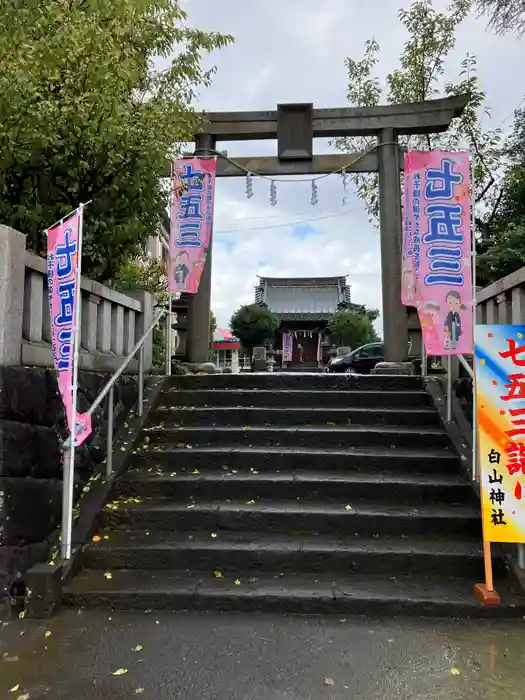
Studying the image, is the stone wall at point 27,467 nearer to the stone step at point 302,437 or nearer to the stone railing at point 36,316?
the stone railing at point 36,316

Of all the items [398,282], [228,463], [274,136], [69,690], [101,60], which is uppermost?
[274,136]

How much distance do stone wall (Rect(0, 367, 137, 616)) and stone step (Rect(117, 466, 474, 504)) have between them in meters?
0.70

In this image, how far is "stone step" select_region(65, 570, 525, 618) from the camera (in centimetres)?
321

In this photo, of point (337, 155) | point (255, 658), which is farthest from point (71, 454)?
point (337, 155)

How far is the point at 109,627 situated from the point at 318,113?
8.45 metres

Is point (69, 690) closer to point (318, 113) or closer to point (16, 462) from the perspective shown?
point (16, 462)

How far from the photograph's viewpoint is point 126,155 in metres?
4.73

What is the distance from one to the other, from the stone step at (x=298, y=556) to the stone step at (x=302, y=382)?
2.45 metres

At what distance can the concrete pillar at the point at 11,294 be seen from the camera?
344 cm

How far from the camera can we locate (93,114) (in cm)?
435

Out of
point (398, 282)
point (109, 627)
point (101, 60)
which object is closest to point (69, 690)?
point (109, 627)

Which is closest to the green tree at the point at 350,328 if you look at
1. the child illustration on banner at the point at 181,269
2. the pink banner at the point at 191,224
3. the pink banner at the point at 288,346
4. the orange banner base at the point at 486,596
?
the pink banner at the point at 288,346

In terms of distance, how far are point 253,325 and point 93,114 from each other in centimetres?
2460

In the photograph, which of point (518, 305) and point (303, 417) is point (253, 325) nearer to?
point (303, 417)
